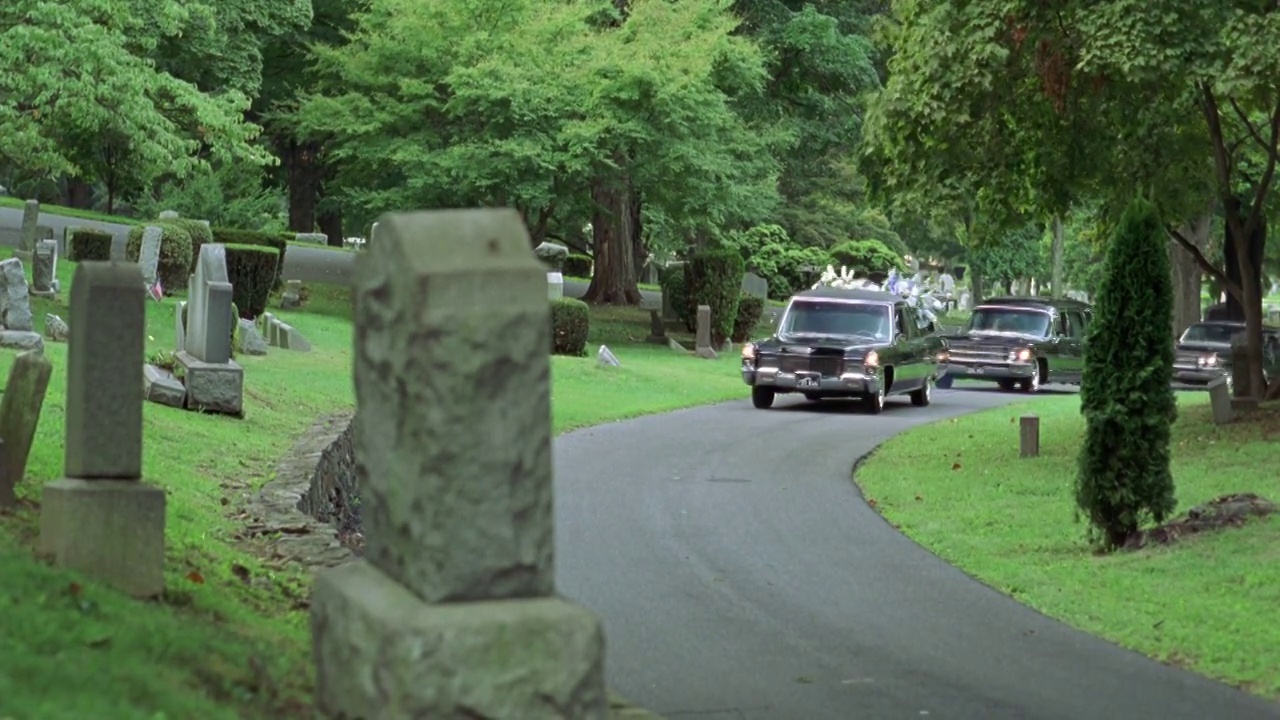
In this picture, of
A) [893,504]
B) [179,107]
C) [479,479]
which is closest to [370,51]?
[179,107]

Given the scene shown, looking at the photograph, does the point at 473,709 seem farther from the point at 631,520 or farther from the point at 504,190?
the point at 504,190

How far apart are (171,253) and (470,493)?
104 feet

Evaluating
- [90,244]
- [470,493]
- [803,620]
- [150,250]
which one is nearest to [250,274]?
[150,250]

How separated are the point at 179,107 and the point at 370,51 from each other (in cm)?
1055

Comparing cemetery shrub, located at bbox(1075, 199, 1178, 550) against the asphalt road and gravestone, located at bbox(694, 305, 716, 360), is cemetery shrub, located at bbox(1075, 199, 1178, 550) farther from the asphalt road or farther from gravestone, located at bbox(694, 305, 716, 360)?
the asphalt road

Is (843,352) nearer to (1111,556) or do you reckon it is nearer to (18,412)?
(1111,556)

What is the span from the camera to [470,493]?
221 inches

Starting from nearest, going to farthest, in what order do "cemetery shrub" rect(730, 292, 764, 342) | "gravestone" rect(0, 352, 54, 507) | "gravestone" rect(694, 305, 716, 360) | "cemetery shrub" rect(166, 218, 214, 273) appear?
"gravestone" rect(0, 352, 54, 507) → "cemetery shrub" rect(166, 218, 214, 273) → "gravestone" rect(694, 305, 716, 360) → "cemetery shrub" rect(730, 292, 764, 342)

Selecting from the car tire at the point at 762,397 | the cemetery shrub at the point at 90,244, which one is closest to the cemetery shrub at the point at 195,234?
the cemetery shrub at the point at 90,244

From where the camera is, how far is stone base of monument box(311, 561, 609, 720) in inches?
217

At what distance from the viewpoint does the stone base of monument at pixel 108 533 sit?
8.79m

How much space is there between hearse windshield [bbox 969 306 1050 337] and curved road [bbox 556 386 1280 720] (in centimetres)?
2120

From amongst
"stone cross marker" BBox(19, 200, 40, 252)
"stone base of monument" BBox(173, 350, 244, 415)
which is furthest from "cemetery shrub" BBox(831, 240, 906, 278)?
"stone base of monument" BBox(173, 350, 244, 415)

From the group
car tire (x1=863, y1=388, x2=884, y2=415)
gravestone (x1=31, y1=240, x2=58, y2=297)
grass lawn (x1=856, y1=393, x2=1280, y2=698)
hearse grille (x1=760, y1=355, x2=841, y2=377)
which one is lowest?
grass lawn (x1=856, y1=393, x2=1280, y2=698)
